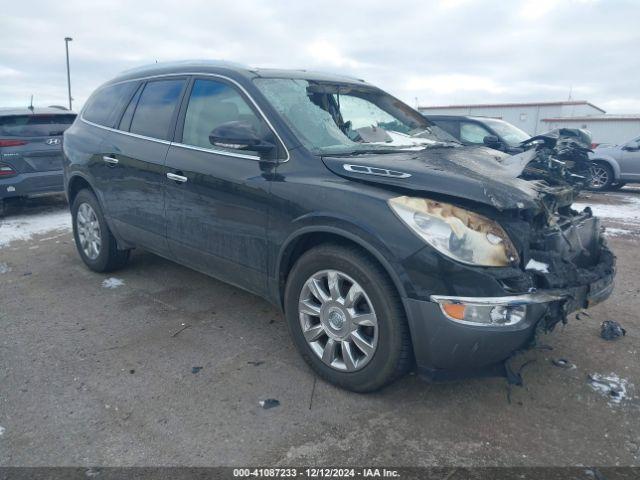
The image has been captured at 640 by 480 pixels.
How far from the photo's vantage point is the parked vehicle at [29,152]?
7117 millimetres

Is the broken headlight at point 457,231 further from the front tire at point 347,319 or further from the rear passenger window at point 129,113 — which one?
the rear passenger window at point 129,113

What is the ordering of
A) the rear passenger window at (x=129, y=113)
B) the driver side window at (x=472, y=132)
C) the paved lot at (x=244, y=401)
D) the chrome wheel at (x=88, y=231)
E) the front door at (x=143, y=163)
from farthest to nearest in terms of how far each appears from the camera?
the driver side window at (x=472, y=132)
the chrome wheel at (x=88, y=231)
the rear passenger window at (x=129, y=113)
the front door at (x=143, y=163)
the paved lot at (x=244, y=401)

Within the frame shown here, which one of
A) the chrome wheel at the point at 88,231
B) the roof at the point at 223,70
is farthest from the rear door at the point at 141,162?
the chrome wheel at the point at 88,231

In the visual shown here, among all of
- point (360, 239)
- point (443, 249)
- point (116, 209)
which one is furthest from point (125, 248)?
point (443, 249)

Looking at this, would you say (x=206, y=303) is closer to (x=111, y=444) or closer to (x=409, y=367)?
(x=111, y=444)

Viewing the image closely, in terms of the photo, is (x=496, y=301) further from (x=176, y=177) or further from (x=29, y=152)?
(x=29, y=152)

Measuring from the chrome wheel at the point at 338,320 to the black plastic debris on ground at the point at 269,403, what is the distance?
372 millimetres

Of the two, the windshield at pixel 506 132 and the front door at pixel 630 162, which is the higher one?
the windshield at pixel 506 132

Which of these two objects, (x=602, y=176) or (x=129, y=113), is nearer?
(x=129, y=113)

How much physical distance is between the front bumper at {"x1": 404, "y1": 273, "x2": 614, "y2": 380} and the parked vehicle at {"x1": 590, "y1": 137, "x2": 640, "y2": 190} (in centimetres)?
1049

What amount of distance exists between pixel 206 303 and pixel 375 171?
2.18m

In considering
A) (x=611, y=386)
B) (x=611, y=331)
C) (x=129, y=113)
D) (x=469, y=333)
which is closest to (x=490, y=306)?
(x=469, y=333)

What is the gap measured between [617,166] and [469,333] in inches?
446

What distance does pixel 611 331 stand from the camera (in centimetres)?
369
